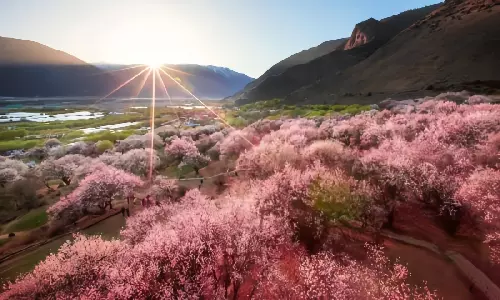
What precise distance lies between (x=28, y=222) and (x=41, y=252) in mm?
14954

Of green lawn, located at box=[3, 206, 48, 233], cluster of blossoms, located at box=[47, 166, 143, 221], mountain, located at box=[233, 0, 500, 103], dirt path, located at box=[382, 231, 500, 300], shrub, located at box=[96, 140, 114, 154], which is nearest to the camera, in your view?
dirt path, located at box=[382, 231, 500, 300]

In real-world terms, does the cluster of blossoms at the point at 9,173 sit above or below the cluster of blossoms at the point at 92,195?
below

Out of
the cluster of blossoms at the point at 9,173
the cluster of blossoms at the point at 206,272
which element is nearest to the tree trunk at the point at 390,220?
the cluster of blossoms at the point at 206,272

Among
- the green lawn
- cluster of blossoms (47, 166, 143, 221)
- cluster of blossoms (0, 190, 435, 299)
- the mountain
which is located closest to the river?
cluster of blossoms (47, 166, 143, 221)

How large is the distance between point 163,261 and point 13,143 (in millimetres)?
107988

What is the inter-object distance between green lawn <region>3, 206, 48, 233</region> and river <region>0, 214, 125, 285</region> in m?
11.7

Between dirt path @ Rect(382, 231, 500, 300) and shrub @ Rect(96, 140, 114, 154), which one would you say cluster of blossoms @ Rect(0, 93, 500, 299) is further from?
shrub @ Rect(96, 140, 114, 154)

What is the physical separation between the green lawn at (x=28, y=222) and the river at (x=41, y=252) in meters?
11.7

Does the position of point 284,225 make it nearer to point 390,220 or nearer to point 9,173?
point 390,220

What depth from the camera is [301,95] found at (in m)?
169

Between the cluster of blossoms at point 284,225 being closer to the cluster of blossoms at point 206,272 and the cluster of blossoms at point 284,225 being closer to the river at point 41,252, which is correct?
the cluster of blossoms at point 206,272

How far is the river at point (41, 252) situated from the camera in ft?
101

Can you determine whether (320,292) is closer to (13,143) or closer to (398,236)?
(398,236)

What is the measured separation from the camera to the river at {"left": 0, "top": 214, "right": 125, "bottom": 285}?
101 ft
